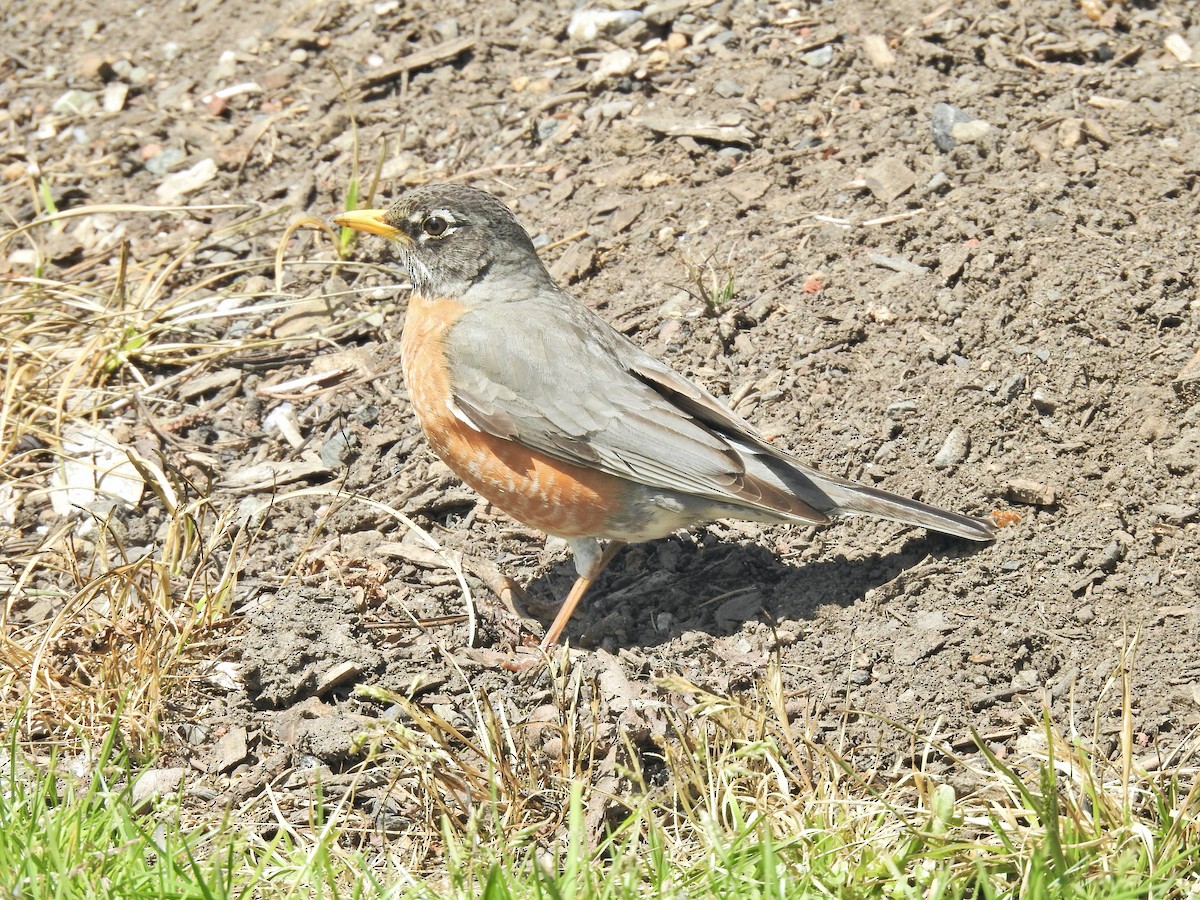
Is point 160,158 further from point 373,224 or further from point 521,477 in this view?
point 521,477

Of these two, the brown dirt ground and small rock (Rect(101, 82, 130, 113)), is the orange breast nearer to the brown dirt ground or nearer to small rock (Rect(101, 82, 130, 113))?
the brown dirt ground

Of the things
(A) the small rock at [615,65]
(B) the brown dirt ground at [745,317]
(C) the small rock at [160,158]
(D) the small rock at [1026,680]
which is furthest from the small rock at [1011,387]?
(C) the small rock at [160,158]

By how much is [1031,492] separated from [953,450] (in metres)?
0.38

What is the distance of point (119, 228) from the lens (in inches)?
279

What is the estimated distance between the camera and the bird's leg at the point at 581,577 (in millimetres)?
4898

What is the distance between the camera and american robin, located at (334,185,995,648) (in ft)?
15.4

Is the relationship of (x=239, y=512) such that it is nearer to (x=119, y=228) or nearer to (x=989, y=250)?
(x=119, y=228)

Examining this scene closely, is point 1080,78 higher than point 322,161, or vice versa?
point 1080,78

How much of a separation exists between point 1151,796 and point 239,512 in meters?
3.58

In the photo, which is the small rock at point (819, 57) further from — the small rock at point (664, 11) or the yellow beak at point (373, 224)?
the yellow beak at point (373, 224)

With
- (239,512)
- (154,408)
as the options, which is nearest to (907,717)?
(239,512)

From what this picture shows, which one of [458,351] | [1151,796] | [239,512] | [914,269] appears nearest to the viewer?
[1151,796]

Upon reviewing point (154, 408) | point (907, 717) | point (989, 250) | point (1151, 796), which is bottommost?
point (154, 408)

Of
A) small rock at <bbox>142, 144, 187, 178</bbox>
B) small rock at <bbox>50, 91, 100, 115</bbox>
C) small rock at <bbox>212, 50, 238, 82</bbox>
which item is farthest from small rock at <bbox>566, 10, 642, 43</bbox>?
small rock at <bbox>50, 91, 100, 115</bbox>
